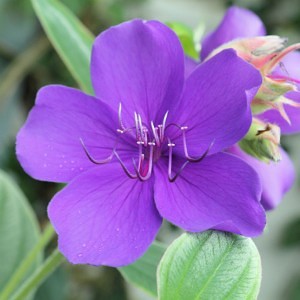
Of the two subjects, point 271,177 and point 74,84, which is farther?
point 74,84

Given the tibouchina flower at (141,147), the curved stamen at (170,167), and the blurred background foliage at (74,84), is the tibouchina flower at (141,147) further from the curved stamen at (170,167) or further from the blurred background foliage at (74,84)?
the blurred background foliage at (74,84)

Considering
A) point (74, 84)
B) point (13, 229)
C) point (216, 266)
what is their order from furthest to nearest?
point (74, 84)
point (13, 229)
point (216, 266)

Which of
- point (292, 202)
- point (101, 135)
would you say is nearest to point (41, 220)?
point (292, 202)

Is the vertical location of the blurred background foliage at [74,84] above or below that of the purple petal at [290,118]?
below

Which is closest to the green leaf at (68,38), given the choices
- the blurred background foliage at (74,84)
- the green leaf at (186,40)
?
the green leaf at (186,40)

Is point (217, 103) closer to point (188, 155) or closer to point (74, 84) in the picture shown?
point (188, 155)

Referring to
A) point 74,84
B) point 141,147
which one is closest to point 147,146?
point 141,147

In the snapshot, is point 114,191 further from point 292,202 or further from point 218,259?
point 292,202
